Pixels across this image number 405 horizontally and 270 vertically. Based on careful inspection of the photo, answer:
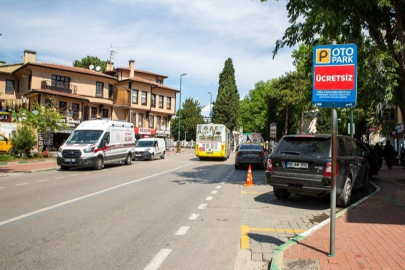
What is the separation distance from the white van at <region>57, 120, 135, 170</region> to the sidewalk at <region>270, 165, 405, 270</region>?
13.6 metres

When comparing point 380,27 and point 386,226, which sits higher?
point 380,27

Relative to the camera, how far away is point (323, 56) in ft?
16.2

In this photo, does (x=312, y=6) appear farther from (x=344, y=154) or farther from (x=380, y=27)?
(x=344, y=154)

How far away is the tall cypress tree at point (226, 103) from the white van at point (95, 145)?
4912 cm

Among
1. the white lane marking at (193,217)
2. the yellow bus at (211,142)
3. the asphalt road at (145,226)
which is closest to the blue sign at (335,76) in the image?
the asphalt road at (145,226)

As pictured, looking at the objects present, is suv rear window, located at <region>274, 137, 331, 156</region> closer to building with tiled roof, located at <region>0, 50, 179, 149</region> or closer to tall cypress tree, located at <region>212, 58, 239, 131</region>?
building with tiled roof, located at <region>0, 50, 179, 149</region>

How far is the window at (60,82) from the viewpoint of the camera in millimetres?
39188

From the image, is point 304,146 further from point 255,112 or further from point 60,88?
point 255,112

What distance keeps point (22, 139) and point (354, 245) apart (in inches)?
871

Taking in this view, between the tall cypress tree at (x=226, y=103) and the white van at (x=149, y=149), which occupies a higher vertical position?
the tall cypress tree at (x=226, y=103)

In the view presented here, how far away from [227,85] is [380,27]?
5860 cm

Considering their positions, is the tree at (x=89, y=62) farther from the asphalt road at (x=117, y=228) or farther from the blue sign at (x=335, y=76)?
the blue sign at (x=335, y=76)

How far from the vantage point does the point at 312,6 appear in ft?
38.4

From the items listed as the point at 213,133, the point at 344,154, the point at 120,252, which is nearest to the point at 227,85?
the point at 213,133
